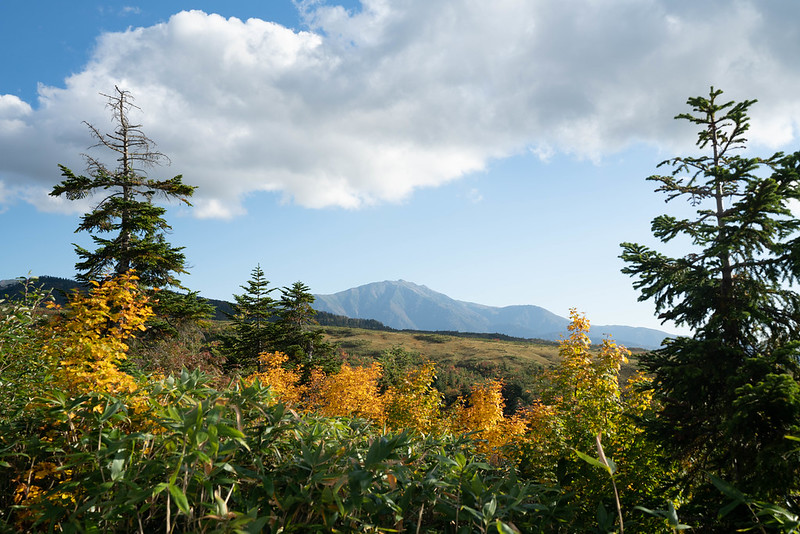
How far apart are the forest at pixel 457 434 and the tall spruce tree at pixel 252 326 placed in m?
17.3

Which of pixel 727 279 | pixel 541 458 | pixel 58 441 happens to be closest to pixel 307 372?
pixel 541 458

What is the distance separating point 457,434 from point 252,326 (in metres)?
23.6

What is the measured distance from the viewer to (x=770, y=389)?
12.2 feet

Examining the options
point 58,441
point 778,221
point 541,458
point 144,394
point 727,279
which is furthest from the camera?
point 541,458

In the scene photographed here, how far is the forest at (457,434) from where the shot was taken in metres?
1.16

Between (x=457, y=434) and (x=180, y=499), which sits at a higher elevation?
(x=180, y=499)

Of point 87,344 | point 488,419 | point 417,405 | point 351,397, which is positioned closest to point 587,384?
point 417,405

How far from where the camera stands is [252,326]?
89.8 ft

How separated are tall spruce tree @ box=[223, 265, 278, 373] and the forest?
1727 centimetres

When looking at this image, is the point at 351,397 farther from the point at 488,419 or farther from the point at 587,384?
the point at 587,384

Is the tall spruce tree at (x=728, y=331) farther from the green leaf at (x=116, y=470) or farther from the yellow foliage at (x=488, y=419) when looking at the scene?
the yellow foliage at (x=488, y=419)

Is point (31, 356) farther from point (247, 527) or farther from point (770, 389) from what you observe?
point (770, 389)

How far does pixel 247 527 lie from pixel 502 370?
1788 inches

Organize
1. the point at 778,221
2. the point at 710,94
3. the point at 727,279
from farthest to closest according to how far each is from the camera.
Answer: the point at 710,94 < the point at 727,279 < the point at 778,221
